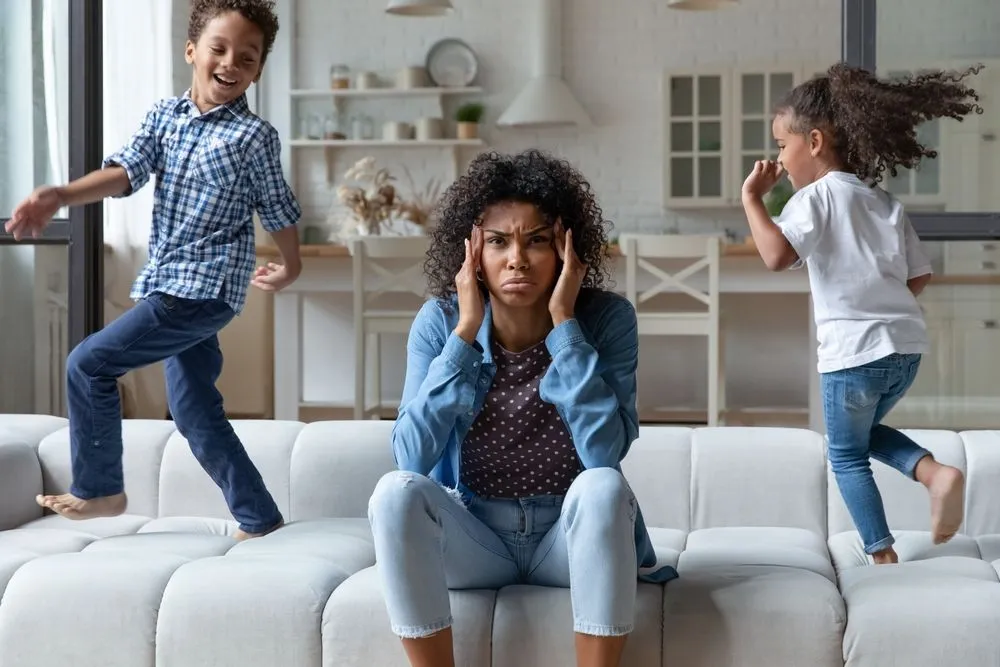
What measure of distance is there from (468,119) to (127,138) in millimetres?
2226

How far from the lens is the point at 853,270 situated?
2262mm

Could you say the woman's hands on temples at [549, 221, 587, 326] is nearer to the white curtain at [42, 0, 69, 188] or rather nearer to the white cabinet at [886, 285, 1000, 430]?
the white cabinet at [886, 285, 1000, 430]

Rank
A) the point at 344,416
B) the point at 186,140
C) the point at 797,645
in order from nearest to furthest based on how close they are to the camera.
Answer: the point at 797,645 → the point at 186,140 → the point at 344,416

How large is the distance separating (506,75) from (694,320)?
105 inches

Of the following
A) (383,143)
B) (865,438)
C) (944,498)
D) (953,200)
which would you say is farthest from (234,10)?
(383,143)

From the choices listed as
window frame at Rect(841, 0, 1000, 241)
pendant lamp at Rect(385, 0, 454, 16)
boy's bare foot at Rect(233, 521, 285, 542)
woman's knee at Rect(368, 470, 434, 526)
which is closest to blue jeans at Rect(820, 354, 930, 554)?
window frame at Rect(841, 0, 1000, 241)

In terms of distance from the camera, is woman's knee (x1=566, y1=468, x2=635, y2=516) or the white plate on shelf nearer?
woman's knee (x1=566, y1=468, x2=635, y2=516)

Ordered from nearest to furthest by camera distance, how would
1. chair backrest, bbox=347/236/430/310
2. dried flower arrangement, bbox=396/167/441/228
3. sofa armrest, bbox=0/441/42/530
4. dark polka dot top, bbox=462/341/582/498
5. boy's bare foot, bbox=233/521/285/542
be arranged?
dark polka dot top, bbox=462/341/582/498
boy's bare foot, bbox=233/521/285/542
sofa armrest, bbox=0/441/42/530
chair backrest, bbox=347/236/430/310
dried flower arrangement, bbox=396/167/441/228

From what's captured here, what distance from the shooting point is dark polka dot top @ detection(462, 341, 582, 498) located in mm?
2004

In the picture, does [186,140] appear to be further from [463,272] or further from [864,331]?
[864,331]

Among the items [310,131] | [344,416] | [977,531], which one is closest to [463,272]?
[977,531]

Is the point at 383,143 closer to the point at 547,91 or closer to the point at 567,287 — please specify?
the point at 547,91

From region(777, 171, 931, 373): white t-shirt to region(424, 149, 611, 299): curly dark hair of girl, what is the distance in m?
0.40

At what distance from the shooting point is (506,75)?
7.07m
